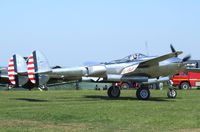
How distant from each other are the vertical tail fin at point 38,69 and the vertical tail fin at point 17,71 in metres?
0.97

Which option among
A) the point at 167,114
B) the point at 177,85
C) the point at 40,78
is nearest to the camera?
the point at 167,114

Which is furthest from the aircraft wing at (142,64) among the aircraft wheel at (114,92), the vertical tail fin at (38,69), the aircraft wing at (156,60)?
the vertical tail fin at (38,69)

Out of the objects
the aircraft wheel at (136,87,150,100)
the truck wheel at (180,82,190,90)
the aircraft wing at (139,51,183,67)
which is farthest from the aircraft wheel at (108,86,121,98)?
the truck wheel at (180,82,190,90)

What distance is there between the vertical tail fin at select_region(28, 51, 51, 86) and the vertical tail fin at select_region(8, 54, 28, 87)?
0.97 meters

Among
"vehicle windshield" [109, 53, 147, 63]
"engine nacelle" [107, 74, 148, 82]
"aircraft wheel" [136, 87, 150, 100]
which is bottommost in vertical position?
"aircraft wheel" [136, 87, 150, 100]

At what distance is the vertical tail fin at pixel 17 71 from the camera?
26031 mm

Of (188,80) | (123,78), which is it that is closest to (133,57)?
(123,78)

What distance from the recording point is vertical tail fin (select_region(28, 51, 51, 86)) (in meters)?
24.9

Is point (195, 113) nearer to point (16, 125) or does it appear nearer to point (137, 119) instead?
point (137, 119)

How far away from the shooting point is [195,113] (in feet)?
54.0

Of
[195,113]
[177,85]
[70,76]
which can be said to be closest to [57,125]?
[195,113]

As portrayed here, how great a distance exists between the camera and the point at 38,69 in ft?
82.6

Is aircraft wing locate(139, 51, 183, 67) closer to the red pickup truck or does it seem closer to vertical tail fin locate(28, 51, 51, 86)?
vertical tail fin locate(28, 51, 51, 86)

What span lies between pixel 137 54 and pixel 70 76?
449 cm
